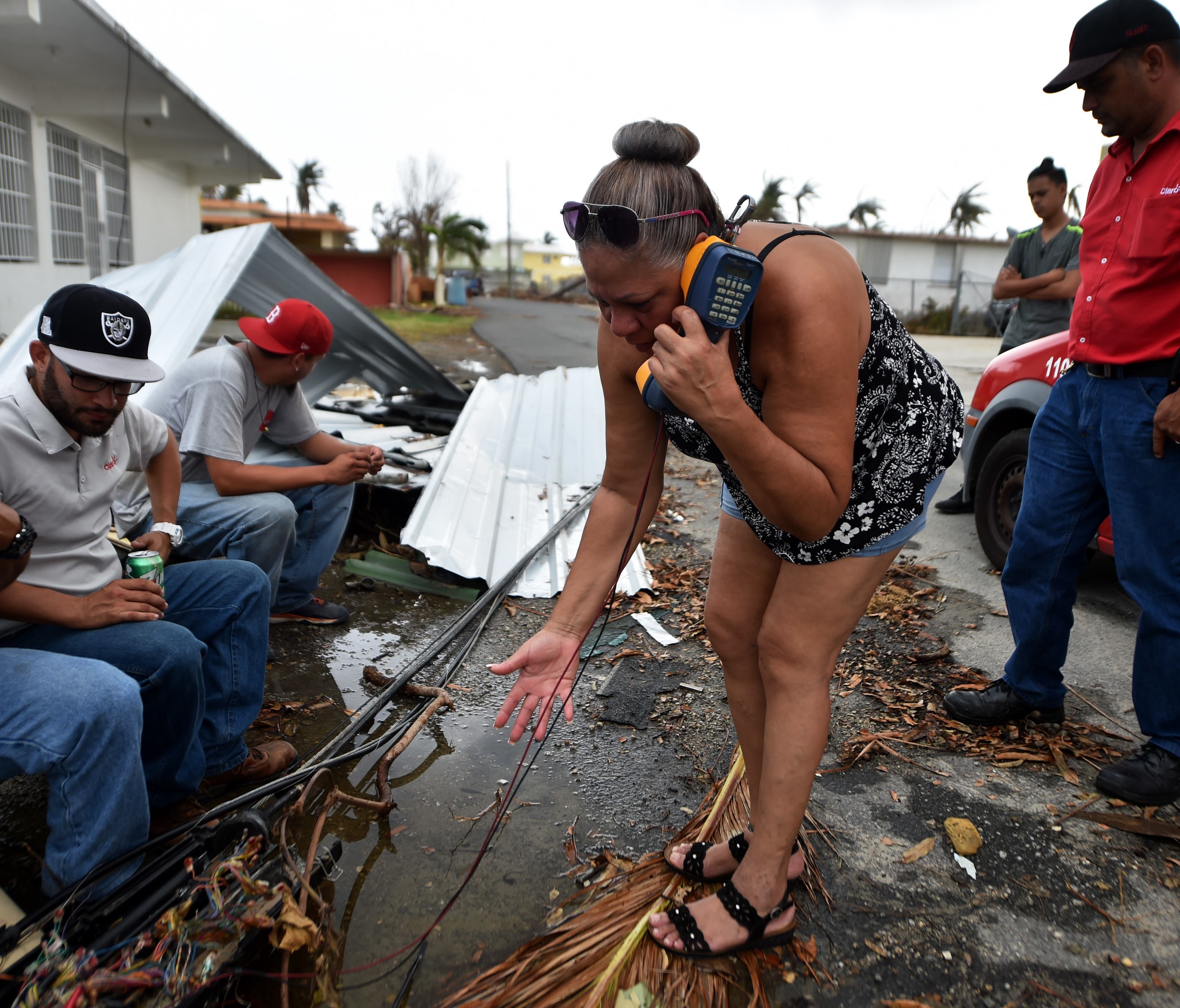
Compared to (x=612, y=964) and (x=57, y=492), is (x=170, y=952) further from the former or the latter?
(x=57, y=492)

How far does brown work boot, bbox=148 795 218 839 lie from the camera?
2.59 meters

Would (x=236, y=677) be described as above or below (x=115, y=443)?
below

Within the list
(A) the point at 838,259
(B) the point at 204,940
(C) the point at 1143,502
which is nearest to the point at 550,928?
(B) the point at 204,940

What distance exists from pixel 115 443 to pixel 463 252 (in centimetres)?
4103

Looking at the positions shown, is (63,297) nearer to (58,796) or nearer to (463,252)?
(58,796)

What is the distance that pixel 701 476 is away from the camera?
7.63 m

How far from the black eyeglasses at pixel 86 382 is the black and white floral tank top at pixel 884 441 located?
177 cm

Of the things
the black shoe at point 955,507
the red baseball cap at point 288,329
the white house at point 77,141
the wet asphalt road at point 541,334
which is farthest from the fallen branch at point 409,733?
the white house at point 77,141

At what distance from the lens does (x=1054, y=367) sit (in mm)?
4504

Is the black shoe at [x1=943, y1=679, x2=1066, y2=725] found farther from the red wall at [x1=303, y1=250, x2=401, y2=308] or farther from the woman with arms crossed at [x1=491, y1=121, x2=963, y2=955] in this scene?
the red wall at [x1=303, y1=250, x2=401, y2=308]

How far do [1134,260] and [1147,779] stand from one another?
5.75 feet

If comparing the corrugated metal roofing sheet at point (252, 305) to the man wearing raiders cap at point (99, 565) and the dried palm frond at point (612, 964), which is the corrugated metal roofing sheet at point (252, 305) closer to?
the man wearing raiders cap at point (99, 565)

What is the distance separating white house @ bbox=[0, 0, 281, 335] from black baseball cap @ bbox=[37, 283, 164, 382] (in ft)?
28.5

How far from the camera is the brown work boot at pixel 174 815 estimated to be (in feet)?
8.50
